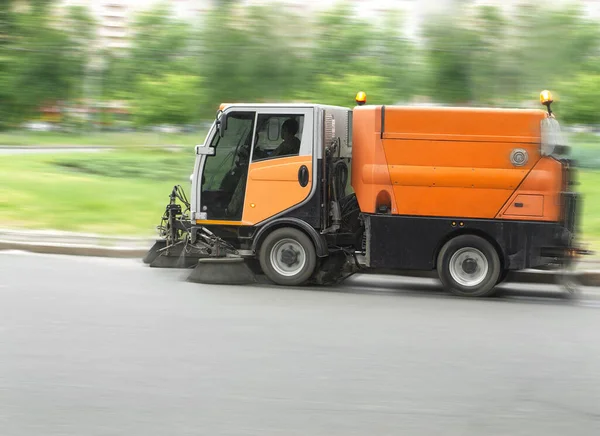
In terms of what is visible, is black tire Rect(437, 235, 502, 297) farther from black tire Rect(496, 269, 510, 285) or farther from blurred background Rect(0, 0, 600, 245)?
blurred background Rect(0, 0, 600, 245)

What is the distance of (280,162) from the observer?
11148 millimetres

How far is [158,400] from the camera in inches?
239

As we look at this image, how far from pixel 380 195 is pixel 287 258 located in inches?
55.9

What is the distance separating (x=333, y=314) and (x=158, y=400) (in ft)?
11.8

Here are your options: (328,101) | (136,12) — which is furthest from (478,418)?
(136,12)

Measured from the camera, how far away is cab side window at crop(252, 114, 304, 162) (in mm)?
11070

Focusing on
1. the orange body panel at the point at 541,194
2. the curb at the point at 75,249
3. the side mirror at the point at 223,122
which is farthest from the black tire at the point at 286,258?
the curb at the point at 75,249

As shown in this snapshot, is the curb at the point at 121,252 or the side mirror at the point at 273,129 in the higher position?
the side mirror at the point at 273,129

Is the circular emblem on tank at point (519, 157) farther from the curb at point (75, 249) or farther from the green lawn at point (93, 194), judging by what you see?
the curb at point (75, 249)

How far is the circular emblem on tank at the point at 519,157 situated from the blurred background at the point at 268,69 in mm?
19098

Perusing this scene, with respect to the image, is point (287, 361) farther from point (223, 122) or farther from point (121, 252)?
point (121, 252)

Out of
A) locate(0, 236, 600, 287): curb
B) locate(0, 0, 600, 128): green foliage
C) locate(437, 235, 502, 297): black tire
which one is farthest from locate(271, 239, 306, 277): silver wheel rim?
locate(0, 0, 600, 128): green foliage

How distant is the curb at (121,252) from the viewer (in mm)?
11922

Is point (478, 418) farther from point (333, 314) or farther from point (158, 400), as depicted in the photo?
point (333, 314)
